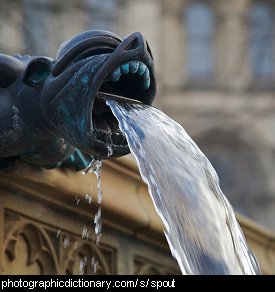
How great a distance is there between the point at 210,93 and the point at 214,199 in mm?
23955

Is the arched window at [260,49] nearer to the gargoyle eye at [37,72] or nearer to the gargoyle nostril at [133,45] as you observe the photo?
the gargoyle eye at [37,72]

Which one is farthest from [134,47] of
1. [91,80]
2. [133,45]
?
[91,80]

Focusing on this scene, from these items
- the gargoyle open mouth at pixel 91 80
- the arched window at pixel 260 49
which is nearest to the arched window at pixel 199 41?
the arched window at pixel 260 49

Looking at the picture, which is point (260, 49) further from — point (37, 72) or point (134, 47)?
point (134, 47)

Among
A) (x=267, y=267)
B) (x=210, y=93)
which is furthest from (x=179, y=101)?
(x=267, y=267)

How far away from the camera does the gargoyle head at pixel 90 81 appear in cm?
233

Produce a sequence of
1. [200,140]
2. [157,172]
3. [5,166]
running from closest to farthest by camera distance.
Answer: [157,172] → [5,166] → [200,140]

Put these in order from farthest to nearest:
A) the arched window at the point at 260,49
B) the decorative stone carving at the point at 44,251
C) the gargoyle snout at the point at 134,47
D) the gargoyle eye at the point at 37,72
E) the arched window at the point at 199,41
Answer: the arched window at the point at 199,41, the arched window at the point at 260,49, the decorative stone carving at the point at 44,251, the gargoyle eye at the point at 37,72, the gargoyle snout at the point at 134,47

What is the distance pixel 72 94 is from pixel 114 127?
0.63 feet

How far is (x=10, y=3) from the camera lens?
30.2ft

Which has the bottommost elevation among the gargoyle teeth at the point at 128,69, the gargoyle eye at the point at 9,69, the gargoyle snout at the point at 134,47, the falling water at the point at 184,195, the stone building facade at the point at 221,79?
the falling water at the point at 184,195

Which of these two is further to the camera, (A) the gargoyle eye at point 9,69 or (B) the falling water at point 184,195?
(A) the gargoyle eye at point 9,69

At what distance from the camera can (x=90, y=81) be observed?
2328mm
